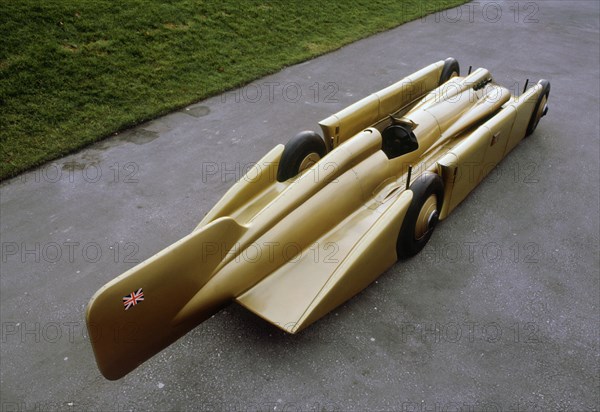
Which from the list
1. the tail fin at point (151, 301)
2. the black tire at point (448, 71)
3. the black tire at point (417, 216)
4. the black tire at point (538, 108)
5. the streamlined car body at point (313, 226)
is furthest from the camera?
the black tire at point (448, 71)

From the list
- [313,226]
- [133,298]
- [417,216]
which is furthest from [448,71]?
[133,298]

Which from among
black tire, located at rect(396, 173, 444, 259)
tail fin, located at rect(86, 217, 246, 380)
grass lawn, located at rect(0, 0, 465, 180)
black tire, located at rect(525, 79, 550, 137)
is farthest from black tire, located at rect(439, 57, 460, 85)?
tail fin, located at rect(86, 217, 246, 380)

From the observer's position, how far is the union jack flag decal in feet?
10.1

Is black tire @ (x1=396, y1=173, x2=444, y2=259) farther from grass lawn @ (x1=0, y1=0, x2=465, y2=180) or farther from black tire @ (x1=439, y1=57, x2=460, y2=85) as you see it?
grass lawn @ (x1=0, y1=0, x2=465, y2=180)

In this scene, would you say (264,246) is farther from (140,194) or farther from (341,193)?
(140,194)

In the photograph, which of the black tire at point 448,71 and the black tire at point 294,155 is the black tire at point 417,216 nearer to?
the black tire at point 294,155

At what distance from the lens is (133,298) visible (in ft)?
10.3

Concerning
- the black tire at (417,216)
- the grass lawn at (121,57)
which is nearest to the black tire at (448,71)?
the black tire at (417,216)

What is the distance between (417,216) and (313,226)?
41.2 inches

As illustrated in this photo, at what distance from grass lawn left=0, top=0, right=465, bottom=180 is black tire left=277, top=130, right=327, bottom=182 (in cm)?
381

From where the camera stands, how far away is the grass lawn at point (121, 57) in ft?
24.6

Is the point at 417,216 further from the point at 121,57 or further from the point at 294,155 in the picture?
the point at 121,57

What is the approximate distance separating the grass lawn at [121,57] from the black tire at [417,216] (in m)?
5.24

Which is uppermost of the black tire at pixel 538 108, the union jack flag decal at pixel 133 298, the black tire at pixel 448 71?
the union jack flag decal at pixel 133 298
